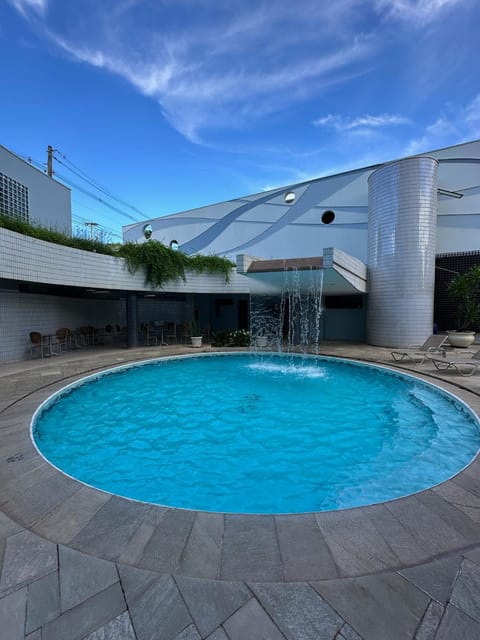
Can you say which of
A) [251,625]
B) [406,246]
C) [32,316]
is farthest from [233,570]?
[406,246]

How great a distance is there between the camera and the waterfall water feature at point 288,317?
1233 centimetres

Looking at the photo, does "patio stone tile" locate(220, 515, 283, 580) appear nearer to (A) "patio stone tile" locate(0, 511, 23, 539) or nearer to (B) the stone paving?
(B) the stone paving

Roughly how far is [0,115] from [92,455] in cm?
1358

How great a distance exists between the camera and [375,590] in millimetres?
1701

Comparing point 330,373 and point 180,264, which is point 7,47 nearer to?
point 180,264

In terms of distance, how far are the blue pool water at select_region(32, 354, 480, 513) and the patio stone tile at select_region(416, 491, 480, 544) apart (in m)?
0.48

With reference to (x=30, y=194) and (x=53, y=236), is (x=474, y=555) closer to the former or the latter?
(x=53, y=236)

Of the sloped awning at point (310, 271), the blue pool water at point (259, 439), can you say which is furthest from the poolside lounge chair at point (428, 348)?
the sloped awning at point (310, 271)

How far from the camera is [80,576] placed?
5.91 ft

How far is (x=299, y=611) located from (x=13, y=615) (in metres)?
1.46

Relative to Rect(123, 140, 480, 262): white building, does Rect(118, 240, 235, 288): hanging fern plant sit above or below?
below

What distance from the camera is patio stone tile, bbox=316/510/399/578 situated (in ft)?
6.18

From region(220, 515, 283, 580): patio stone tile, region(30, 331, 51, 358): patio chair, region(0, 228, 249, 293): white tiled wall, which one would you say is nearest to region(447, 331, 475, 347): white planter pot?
region(0, 228, 249, 293): white tiled wall

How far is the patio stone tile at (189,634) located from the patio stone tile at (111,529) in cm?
70
